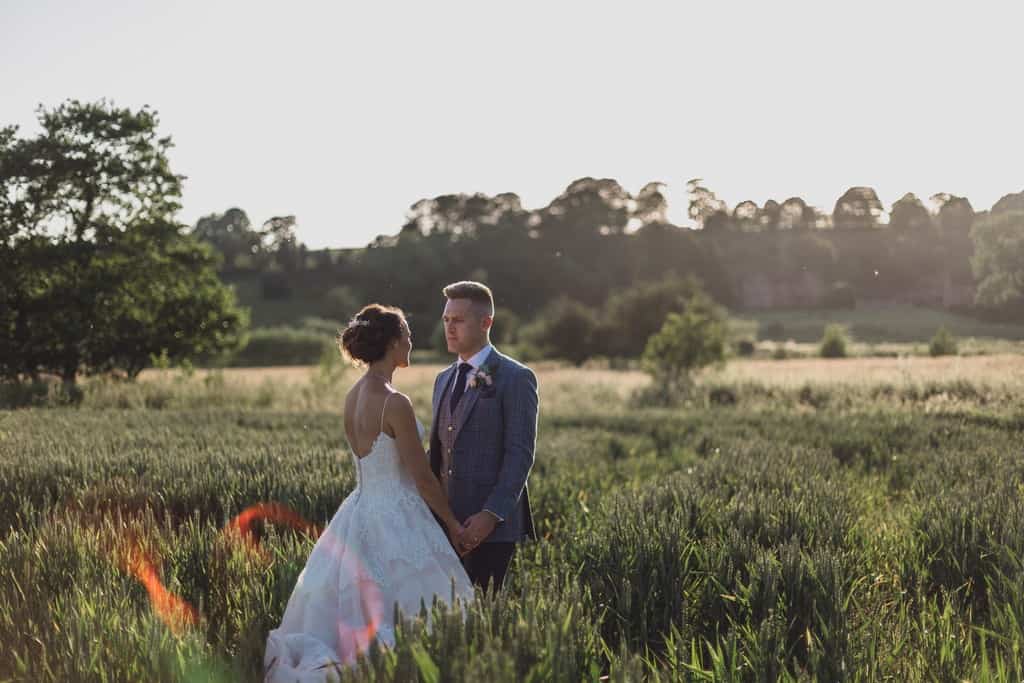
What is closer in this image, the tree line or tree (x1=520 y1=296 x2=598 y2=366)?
the tree line

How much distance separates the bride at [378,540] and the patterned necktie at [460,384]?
0.28 meters

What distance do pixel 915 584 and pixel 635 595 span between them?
1851 millimetres

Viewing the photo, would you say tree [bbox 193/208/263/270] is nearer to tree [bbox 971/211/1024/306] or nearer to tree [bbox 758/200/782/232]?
tree [bbox 758/200/782/232]

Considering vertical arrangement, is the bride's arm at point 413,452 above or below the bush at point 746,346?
above

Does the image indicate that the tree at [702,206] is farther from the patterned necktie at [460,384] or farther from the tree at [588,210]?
the patterned necktie at [460,384]

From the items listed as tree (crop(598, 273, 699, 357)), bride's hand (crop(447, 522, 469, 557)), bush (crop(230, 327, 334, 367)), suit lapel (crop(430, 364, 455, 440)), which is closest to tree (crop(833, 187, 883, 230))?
tree (crop(598, 273, 699, 357))

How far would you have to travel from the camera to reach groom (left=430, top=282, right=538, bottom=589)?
4.00 metres

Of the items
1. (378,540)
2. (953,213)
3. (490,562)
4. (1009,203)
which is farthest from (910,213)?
(378,540)

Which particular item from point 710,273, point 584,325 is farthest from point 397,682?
point 710,273

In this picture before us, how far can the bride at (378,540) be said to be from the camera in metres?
3.90

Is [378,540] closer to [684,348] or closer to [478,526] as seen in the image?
[478,526]

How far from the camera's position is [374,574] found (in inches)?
155

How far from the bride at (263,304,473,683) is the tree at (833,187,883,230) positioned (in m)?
68.1

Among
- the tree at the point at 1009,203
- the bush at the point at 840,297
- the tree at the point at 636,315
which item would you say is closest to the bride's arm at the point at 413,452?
the tree at the point at 1009,203
